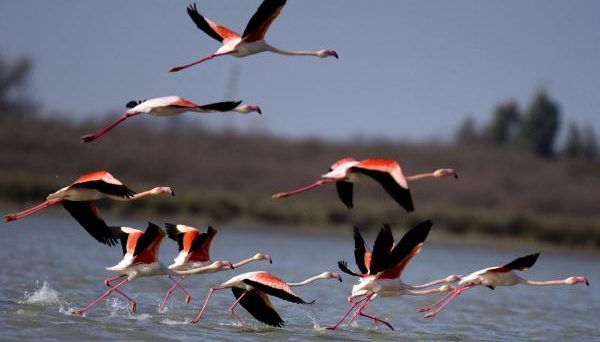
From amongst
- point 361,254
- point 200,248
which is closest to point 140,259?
point 200,248

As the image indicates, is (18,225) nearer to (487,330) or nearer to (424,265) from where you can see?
(424,265)

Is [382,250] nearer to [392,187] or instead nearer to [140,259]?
[392,187]

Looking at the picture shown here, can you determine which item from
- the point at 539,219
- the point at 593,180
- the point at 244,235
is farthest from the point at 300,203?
the point at 593,180

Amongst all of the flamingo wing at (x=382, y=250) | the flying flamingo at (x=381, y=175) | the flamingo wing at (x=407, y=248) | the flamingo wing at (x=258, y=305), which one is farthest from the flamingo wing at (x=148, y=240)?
the flamingo wing at (x=407, y=248)

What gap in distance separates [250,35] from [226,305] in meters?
5.35

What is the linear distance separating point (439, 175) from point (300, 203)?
101ft

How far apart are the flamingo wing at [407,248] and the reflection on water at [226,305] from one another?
1.09m

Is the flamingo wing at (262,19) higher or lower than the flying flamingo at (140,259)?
higher

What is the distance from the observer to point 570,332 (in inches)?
609

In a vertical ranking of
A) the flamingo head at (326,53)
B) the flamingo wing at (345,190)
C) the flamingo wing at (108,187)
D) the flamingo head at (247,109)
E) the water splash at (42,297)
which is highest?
the flamingo head at (326,53)

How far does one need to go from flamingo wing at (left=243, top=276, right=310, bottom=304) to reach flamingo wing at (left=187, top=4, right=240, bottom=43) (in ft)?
9.10

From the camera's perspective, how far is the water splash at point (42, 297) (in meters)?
13.4

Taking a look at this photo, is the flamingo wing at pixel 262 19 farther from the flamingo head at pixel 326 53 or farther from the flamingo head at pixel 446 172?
the flamingo head at pixel 446 172

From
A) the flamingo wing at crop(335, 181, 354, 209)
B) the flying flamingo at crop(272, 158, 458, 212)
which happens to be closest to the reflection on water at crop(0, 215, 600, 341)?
the flamingo wing at crop(335, 181, 354, 209)
